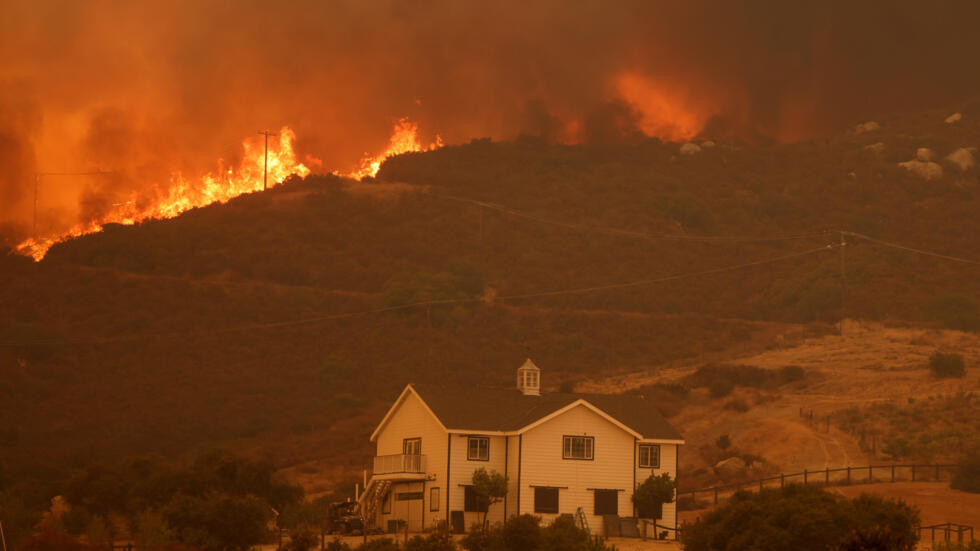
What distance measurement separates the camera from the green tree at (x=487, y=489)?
5369 cm

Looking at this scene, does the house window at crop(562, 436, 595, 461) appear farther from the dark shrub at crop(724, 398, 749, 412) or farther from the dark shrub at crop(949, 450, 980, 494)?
the dark shrub at crop(724, 398, 749, 412)

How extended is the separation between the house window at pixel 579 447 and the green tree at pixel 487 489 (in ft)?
9.59

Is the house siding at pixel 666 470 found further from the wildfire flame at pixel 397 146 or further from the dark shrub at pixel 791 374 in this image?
the wildfire flame at pixel 397 146

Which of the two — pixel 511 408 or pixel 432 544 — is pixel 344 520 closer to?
pixel 511 408

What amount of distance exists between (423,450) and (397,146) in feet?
338

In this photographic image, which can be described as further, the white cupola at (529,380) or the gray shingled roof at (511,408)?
the white cupola at (529,380)

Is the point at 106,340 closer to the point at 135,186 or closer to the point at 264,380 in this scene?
the point at 264,380

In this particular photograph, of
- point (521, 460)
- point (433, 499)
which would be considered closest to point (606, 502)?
point (521, 460)

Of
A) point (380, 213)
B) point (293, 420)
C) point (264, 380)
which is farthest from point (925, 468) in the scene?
point (380, 213)

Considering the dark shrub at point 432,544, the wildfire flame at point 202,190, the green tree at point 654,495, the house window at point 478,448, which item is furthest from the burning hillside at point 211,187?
the dark shrub at point 432,544

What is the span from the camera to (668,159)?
538ft

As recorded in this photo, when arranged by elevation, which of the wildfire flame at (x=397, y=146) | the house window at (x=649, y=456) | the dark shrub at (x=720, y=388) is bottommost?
the house window at (x=649, y=456)

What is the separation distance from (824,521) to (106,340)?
77605 mm

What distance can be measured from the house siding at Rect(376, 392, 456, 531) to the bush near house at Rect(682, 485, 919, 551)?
47.4 ft
